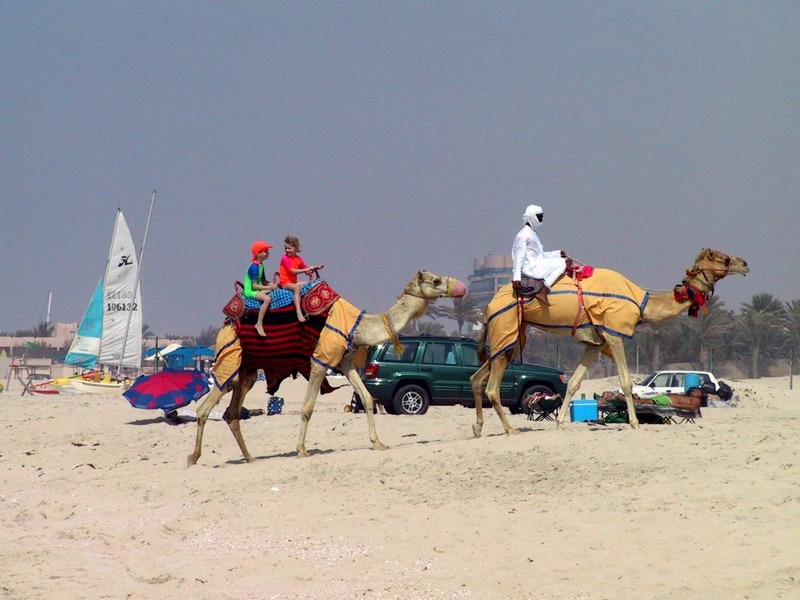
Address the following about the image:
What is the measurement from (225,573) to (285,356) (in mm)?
5323

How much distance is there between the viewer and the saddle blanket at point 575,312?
13.8 metres

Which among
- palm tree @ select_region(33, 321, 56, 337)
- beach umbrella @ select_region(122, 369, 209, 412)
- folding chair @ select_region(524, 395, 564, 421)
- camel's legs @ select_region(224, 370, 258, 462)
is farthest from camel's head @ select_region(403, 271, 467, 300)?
palm tree @ select_region(33, 321, 56, 337)

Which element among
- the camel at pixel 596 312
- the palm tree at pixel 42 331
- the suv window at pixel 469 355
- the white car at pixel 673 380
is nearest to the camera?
the camel at pixel 596 312

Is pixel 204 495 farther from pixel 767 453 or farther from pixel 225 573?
pixel 767 453

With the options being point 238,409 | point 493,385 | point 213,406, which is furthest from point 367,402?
point 213,406

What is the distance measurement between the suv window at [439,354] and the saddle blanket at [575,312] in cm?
876

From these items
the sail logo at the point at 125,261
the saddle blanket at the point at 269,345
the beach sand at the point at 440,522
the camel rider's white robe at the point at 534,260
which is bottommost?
the beach sand at the point at 440,522

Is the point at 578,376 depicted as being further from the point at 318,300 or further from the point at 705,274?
the point at 318,300

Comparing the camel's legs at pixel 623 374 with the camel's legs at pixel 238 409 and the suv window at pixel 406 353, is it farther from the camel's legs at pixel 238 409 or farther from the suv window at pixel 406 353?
the suv window at pixel 406 353

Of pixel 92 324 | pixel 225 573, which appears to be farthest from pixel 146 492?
pixel 92 324

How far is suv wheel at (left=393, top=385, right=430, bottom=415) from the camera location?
885 inches

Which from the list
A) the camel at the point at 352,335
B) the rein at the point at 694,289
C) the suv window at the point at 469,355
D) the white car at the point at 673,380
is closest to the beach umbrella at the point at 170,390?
the suv window at the point at 469,355

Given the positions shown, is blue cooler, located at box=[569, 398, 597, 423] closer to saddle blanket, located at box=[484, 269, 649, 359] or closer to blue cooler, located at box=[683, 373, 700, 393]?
saddle blanket, located at box=[484, 269, 649, 359]

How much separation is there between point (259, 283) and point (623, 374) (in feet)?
15.5
